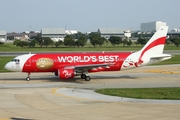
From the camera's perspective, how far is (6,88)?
3359cm

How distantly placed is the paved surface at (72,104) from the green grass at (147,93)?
181 cm

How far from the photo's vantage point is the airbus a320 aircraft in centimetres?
3991

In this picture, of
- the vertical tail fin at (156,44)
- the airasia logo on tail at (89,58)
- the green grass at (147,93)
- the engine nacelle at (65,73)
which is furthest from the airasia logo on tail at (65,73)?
the vertical tail fin at (156,44)

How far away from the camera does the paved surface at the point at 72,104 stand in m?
20.2

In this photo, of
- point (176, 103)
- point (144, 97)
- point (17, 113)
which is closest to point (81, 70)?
point (144, 97)

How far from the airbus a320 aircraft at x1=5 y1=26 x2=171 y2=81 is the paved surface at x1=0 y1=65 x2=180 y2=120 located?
1746mm

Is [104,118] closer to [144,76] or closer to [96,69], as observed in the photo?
[96,69]

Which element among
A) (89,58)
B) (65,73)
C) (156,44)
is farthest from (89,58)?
(156,44)

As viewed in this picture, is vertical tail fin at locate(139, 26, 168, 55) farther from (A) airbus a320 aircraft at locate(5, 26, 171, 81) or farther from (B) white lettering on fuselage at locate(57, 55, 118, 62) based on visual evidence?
(B) white lettering on fuselage at locate(57, 55, 118, 62)

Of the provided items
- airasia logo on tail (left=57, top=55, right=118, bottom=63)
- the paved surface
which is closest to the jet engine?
the paved surface

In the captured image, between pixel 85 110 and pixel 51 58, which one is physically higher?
pixel 51 58

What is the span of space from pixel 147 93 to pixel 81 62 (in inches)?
502

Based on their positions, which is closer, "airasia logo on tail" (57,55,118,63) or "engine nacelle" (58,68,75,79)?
"engine nacelle" (58,68,75,79)

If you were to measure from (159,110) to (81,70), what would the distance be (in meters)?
18.8
